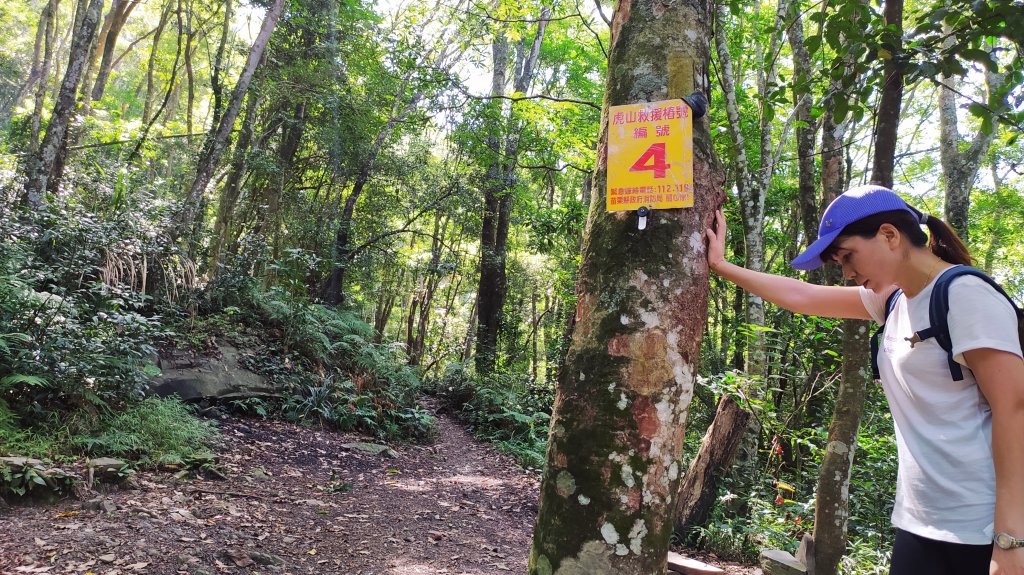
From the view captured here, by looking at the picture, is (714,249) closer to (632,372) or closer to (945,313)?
(632,372)

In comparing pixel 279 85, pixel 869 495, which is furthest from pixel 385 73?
pixel 869 495

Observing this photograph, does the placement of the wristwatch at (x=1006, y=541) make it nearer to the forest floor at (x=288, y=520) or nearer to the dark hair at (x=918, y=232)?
the dark hair at (x=918, y=232)

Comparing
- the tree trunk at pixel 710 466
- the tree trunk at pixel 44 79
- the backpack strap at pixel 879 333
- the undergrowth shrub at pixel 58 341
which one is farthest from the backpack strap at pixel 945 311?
the tree trunk at pixel 44 79

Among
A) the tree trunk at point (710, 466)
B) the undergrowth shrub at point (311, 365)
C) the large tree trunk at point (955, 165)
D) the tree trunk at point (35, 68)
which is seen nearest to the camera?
the tree trunk at point (710, 466)

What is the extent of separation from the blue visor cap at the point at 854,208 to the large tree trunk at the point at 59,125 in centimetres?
857

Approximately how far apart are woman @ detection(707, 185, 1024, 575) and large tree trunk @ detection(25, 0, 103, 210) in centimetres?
872

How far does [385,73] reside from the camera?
12.1 metres

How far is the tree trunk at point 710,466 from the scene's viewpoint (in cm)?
495

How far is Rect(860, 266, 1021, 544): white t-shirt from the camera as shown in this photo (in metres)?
1.41

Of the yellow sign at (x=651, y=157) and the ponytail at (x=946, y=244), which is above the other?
the yellow sign at (x=651, y=157)

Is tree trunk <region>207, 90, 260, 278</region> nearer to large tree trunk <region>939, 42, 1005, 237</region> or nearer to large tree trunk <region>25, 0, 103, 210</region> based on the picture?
large tree trunk <region>25, 0, 103, 210</region>

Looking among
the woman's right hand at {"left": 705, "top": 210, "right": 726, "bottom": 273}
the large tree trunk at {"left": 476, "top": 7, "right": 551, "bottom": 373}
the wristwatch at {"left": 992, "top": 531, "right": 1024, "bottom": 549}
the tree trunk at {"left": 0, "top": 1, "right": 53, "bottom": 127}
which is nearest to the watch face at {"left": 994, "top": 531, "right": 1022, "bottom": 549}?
the wristwatch at {"left": 992, "top": 531, "right": 1024, "bottom": 549}

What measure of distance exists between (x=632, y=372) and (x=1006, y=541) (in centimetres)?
97

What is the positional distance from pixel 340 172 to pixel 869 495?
39.0ft
